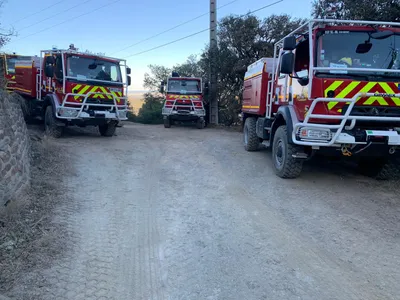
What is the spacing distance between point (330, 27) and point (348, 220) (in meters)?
3.32

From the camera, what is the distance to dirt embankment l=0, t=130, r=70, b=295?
3.48m

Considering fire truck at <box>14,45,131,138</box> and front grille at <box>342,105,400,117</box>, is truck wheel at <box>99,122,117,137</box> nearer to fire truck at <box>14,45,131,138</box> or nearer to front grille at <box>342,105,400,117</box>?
fire truck at <box>14,45,131,138</box>

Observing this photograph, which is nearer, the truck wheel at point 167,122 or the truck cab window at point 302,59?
the truck cab window at point 302,59

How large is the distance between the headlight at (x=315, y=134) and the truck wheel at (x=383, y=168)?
2.11m

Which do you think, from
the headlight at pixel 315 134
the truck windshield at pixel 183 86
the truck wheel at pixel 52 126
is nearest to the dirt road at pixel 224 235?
the headlight at pixel 315 134

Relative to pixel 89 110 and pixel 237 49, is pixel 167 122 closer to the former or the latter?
pixel 237 49

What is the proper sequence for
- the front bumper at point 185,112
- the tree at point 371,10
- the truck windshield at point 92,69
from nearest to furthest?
the tree at point 371,10
the truck windshield at point 92,69
the front bumper at point 185,112

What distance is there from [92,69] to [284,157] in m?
7.07

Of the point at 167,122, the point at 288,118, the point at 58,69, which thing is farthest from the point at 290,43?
the point at 167,122

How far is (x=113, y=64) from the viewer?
11.3 metres

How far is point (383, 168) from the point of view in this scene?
6914 mm

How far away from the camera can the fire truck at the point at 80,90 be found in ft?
33.7

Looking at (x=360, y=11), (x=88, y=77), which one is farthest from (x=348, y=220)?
(x=88, y=77)

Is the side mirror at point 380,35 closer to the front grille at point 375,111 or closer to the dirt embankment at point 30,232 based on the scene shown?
the front grille at point 375,111
